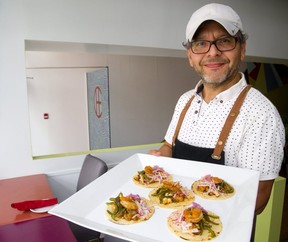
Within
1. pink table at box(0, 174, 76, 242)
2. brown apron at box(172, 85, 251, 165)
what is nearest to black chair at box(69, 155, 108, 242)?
pink table at box(0, 174, 76, 242)

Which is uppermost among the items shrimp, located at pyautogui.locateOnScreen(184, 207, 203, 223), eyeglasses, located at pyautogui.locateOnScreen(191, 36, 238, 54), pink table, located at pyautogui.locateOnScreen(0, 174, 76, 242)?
eyeglasses, located at pyautogui.locateOnScreen(191, 36, 238, 54)

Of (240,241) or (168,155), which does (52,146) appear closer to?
(168,155)

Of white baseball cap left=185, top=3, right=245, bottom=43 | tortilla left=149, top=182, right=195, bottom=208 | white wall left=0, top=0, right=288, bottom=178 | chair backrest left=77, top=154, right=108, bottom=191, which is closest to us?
white baseball cap left=185, top=3, right=245, bottom=43

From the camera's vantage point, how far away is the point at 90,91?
4.40 meters

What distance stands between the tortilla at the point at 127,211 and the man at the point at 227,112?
1.15 ft

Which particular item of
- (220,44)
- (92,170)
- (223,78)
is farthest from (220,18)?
(92,170)

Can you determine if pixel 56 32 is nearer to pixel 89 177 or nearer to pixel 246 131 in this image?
pixel 89 177

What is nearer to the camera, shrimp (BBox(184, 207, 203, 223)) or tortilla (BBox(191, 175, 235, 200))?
shrimp (BBox(184, 207, 203, 223))

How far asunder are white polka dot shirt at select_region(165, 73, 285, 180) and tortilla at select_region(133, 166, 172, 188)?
0.86 feet

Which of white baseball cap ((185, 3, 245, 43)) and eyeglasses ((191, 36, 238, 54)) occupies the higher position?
white baseball cap ((185, 3, 245, 43))

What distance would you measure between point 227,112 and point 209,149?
0.19m

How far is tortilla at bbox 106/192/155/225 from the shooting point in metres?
1.08

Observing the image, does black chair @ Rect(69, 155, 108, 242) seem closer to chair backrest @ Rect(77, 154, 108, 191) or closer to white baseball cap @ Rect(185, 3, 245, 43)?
chair backrest @ Rect(77, 154, 108, 191)

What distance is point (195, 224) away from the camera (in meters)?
1.04
